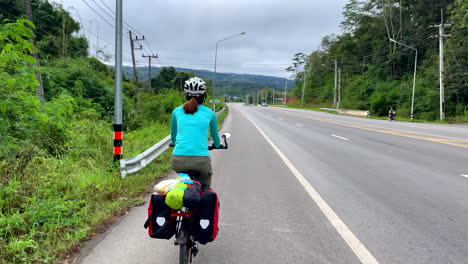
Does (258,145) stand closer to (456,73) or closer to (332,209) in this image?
(332,209)

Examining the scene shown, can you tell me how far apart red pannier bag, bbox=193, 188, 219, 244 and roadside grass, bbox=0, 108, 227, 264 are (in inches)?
60.6

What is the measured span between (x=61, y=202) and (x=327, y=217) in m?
3.77

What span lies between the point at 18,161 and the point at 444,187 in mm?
7581

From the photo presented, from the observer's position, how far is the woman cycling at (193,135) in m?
3.47

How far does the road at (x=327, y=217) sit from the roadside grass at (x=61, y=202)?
31cm

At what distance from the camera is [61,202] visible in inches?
190

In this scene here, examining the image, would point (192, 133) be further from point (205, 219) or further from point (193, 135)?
point (205, 219)

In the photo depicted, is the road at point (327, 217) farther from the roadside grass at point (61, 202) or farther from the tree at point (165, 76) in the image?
the tree at point (165, 76)

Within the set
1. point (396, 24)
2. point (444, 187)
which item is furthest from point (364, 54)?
point (444, 187)

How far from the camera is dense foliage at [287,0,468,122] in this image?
114ft

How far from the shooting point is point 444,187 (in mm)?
6730

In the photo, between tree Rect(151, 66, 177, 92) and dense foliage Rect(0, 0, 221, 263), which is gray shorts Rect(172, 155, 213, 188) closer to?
dense foliage Rect(0, 0, 221, 263)

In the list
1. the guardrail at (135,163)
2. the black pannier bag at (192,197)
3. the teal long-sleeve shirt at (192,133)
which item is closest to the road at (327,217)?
the black pannier bag at (192,197)

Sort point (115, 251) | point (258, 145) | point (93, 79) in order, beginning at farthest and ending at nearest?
point (93, 79) → point (258, 145) → point (115, 251)
